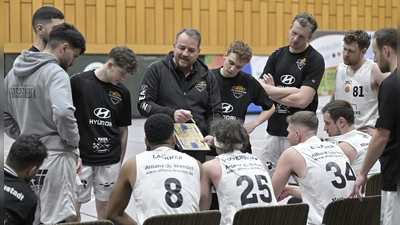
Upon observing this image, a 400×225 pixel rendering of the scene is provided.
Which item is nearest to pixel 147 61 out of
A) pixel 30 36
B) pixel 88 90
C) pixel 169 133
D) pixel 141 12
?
pixel 141 12

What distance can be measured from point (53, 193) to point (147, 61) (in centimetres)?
1112

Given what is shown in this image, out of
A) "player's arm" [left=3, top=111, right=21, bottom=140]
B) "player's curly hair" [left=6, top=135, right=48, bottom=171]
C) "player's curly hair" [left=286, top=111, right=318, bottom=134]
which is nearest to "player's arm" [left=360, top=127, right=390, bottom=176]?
"player's curly hair" [left=286, top=111, right=318, bottom=134]

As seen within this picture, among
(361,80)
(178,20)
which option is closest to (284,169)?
(361,80)

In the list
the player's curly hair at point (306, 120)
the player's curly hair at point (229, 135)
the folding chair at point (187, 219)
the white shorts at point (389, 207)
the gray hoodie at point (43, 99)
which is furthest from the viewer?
the player's curly hair at point (306, 120)

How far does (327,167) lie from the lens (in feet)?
12.5

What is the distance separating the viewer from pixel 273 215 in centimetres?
317

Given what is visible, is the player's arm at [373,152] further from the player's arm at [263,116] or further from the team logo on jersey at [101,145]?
the team logo on jersey at [101,145]

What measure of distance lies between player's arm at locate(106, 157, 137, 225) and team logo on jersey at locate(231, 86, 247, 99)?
5.95ft

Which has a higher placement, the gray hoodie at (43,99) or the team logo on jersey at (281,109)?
the gray hoodie at (43,99)

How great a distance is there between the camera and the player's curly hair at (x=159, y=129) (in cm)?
346

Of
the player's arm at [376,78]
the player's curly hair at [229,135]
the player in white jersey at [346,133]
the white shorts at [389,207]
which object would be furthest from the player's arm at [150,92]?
the player's arm at [376,78]

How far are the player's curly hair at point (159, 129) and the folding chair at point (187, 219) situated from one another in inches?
26.3

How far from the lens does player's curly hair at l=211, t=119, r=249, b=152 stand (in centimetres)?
365

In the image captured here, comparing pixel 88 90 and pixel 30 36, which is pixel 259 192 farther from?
pixel 30 36
